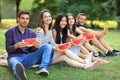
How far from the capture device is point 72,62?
263 inches

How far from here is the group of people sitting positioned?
19.7 feet

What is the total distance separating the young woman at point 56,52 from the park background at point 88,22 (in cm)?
14

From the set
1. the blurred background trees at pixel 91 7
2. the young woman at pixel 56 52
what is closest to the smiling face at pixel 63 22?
the young woman at pixel 56 52

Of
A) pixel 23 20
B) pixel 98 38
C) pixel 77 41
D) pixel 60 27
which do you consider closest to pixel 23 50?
pixel 23 20

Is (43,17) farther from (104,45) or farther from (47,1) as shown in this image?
(47,1)

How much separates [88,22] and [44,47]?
82.1 ft

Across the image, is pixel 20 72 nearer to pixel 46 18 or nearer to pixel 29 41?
pixel 29 41

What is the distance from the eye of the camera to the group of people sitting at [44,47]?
6000 mm

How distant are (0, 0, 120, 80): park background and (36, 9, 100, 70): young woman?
0.14 meters

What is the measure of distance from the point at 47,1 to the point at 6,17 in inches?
827

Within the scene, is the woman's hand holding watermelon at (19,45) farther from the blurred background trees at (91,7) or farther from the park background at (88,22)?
the blurred background trees at (91,7)

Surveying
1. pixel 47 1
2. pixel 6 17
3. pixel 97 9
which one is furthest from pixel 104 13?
pixel 6 17

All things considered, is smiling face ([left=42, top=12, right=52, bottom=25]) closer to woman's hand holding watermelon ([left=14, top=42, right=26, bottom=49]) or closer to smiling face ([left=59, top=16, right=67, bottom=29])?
smiling face ([left=59, top=16, right=67, bottom=29])

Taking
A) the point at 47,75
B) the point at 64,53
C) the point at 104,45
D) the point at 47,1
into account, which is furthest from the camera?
the point at 47,1
